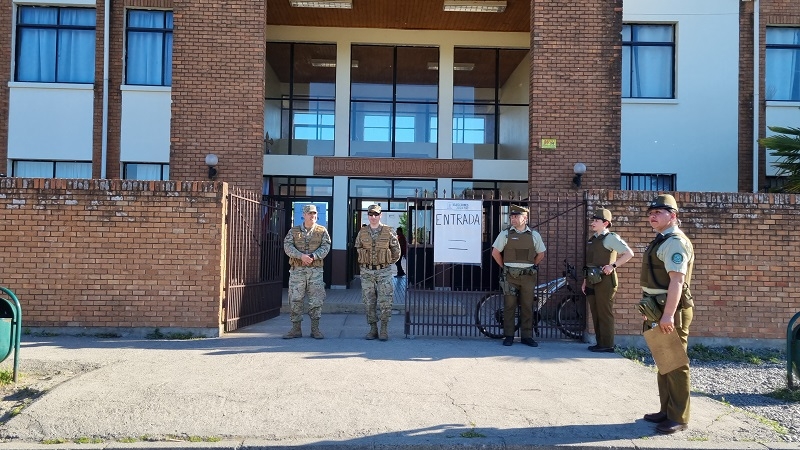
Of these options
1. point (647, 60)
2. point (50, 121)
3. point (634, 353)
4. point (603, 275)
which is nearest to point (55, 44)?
point (50, 121)

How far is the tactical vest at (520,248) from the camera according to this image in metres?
8.69

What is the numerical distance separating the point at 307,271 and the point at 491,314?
274 cm

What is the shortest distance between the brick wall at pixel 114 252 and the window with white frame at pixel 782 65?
1242cm

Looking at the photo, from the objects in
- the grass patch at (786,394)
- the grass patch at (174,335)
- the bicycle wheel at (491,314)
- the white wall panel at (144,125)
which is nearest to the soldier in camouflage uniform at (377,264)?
the bicycle wheel at (491,314)

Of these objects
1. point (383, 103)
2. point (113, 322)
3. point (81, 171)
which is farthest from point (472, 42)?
point (113, 322)

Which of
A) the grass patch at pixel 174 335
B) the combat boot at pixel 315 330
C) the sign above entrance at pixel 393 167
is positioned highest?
the sign above entrance at pixel 393 167

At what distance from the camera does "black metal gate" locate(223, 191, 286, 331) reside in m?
9.41

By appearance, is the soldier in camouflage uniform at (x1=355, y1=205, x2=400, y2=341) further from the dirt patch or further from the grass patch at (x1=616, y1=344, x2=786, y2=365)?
the dirt patch

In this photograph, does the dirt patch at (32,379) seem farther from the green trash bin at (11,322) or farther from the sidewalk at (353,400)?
the green trash bin at (11,322)

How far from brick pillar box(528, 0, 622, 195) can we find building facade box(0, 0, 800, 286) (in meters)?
0.04

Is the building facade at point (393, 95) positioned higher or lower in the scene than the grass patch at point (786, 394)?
higher

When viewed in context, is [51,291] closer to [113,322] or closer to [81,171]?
[113,322]

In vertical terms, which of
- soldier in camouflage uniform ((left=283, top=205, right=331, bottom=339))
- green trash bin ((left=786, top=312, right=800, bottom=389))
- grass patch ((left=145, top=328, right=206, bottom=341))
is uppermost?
soldier in camouflage uniform ((left=283, top=205, right=331, bottom=339))

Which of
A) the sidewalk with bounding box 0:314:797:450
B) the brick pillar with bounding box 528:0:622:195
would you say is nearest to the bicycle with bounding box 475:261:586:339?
the sidewalk with bounding box 0:314:797:450
